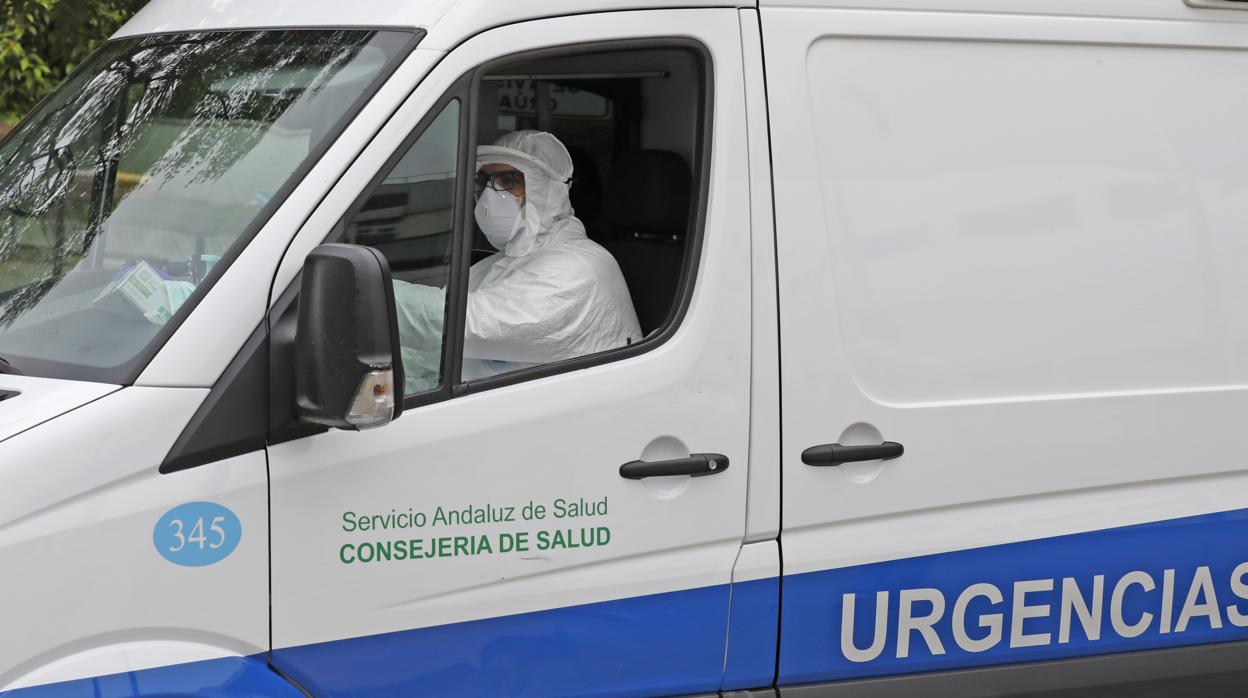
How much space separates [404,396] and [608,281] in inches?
29.1

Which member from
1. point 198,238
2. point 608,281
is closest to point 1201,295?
point 608,281

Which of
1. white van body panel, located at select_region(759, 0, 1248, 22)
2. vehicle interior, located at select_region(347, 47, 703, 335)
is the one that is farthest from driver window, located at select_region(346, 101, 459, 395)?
white van body panel, located at select_region(759, 0, 1248, 22)

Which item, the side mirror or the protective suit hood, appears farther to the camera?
the protective suit hood

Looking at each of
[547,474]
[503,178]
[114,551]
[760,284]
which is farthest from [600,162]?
[114,551]

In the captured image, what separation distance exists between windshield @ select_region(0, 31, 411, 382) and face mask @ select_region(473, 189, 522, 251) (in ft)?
1.96

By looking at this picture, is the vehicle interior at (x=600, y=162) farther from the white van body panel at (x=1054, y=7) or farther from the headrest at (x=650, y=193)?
the white van body panel at (x=1054, y=7)

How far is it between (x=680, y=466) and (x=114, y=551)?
112 centimetres

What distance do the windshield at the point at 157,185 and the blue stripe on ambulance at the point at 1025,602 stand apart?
139cm

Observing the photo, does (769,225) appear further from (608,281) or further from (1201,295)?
(1201,295)

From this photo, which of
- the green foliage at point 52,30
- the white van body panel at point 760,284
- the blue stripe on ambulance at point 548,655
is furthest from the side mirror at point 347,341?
the green foliage at point 52,30

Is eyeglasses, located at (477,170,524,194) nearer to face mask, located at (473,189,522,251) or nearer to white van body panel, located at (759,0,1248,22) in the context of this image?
face mask, located at (473,189,522,251)

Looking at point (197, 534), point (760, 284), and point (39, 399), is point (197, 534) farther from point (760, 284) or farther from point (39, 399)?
point (760, 284)

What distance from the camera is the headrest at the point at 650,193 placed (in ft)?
11.0

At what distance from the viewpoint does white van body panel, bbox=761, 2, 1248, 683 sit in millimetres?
3018
